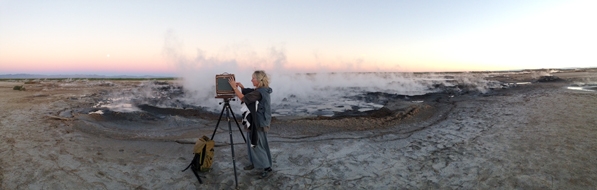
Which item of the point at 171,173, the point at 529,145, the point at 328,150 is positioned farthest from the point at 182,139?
the point at 529,145

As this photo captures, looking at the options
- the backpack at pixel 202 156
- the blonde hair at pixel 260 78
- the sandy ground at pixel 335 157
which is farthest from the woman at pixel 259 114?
the backpack at pixel 202 156

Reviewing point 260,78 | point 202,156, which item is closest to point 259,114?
point 260,78

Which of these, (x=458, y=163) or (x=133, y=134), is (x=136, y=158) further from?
(x=458, y=163)

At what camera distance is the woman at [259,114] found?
13.3 feet

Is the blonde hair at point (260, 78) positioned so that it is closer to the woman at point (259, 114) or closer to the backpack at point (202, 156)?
the woman at point (259, 114)

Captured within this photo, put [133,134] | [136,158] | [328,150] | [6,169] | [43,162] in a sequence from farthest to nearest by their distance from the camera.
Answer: [133,134], [328,150], [136,158], [43,162], [6,169]

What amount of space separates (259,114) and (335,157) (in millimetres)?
2098

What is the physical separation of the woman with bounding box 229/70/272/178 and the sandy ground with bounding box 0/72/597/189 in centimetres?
31

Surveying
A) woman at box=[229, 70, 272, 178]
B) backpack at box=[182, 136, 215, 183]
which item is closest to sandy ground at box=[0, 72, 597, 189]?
backpack at box=[182, 136, 215, 183]

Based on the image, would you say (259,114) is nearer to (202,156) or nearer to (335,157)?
(202,156)

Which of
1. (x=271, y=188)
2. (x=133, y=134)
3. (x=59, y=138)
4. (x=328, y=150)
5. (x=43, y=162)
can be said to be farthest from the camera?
(x=133, y=134)

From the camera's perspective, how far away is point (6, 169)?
15.2ft

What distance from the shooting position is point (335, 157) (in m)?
5.57

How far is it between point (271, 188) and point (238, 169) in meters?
0.95
